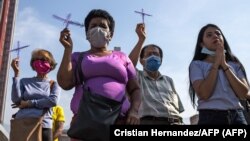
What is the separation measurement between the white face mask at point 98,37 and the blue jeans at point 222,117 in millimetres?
1000

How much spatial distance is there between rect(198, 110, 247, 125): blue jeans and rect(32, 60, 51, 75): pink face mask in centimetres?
200

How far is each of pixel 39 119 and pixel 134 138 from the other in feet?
5.65

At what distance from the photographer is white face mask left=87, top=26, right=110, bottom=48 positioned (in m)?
2.94

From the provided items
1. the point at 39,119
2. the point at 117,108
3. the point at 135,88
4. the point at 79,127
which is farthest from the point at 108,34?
the point at 39,119

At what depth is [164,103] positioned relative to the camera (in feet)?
13.3

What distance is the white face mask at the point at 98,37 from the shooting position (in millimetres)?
2936

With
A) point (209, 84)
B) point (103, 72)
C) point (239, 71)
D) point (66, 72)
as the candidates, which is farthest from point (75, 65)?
point (239, 71)

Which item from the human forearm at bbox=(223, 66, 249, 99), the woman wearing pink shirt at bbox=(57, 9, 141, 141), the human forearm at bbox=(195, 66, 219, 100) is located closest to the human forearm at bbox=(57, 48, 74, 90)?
the woman wearing pink shirt at bbox=(57, 9, 141, 141)

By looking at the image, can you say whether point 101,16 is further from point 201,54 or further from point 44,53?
point 44,53

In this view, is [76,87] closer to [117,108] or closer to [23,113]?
[117,108]

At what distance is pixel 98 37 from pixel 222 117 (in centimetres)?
117

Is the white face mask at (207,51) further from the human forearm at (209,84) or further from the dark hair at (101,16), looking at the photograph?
the dark hair at (101,16)

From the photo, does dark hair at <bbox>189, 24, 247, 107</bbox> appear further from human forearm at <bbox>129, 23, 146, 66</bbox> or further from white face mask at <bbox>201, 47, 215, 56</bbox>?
human forearm at <bbox>129, 23, 146, 66</bbox>

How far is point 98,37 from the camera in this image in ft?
9.62
